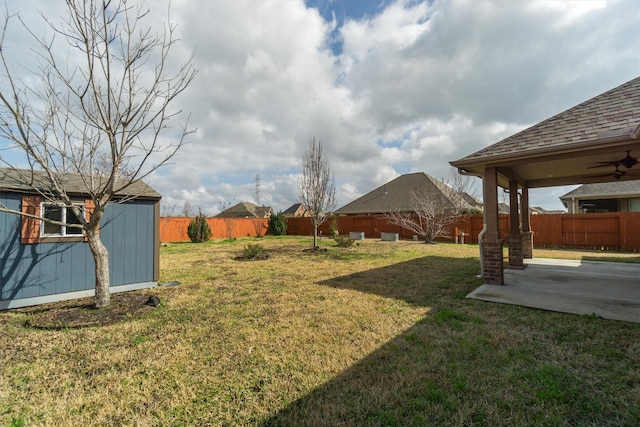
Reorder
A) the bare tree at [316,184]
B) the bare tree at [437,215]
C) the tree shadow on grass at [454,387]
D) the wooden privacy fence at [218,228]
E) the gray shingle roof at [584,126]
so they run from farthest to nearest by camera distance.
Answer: the wooden privacy fence at [218,228], the bare tree at [437,215], the bare tree at [316,184], the gray shingle roof at [584,126], the tree shadow on grass at [454,387]

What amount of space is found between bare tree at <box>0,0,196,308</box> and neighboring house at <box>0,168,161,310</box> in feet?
2.28

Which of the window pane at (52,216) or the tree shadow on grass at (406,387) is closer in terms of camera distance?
the tree shadow on grass at (406,387)

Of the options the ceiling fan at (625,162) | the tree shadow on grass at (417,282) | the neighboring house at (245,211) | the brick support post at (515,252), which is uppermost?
the neighboring house at (245,211)

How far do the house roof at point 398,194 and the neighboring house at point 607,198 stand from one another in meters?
7.15

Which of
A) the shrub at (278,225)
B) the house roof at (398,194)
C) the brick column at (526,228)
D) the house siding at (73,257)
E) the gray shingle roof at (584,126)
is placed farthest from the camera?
the shrub at (278,225)

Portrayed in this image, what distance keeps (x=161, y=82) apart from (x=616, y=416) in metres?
6.59

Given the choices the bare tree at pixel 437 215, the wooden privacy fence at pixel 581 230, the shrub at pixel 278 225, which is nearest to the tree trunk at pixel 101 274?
the wooden privacy fence at pixel 581 230

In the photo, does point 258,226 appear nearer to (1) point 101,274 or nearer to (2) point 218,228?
(2) point 218,228

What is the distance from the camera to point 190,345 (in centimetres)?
327

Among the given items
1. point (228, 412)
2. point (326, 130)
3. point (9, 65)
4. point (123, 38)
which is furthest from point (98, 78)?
point (326, 130)

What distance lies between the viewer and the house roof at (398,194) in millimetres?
21234

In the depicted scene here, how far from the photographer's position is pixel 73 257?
5.27 m

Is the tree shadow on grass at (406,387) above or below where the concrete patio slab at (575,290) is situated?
below

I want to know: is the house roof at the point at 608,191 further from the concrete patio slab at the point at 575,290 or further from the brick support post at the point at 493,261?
the brick support post at the point at 493,261
